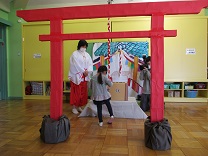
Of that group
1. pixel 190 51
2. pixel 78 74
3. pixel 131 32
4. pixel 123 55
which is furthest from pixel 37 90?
pixel 190 51

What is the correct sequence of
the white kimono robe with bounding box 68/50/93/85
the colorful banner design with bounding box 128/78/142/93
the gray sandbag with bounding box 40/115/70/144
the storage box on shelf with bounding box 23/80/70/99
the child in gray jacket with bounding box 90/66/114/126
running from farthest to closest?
the storage box on shelf with bounding box 23/80/70/99 → the colorful banner design with bounding box 128/78/142/93 → the white kimono robe with bounding box 68/50/93/85 → the child in gray jacket with bounding box 90/66/114/126 → the gray sandbag with bounding box 40/115/70/144

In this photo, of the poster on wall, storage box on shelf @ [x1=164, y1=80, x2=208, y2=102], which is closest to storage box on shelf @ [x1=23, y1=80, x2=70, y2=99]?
the poster on wall

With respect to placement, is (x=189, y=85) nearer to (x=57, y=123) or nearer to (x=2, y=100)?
(x=57, y=123)

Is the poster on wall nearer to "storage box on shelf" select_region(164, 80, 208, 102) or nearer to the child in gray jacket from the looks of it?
"storage box on shelf" select_region(164, 80, 208, 102)

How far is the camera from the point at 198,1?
1691 millimetres

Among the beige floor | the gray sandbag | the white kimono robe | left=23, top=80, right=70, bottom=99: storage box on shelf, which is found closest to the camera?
the beige floor

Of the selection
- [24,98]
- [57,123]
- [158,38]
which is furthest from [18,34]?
[158,38]

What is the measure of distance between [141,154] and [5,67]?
14.3 ft

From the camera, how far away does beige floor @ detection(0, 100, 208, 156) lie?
1.65 metres

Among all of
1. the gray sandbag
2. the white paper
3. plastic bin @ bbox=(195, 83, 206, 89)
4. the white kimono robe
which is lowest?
the gray sandbag

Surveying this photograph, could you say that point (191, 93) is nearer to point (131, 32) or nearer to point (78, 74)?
point (78, 74)

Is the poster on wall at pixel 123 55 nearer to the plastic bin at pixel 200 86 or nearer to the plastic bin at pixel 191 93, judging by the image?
the plastic bin at pixel 191 93

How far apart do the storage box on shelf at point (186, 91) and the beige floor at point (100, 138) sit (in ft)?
4.56

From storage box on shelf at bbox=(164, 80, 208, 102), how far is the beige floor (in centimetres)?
139
